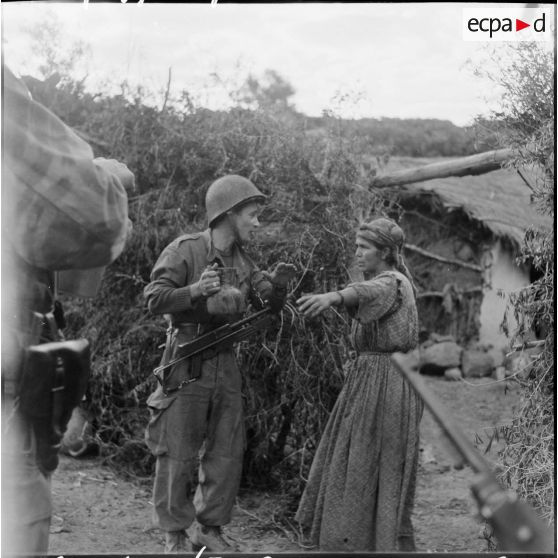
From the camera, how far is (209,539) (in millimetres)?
4629

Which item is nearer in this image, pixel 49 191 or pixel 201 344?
pixel 49 191

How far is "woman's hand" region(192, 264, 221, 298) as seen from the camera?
13.7 feet

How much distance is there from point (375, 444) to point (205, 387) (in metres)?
1.02

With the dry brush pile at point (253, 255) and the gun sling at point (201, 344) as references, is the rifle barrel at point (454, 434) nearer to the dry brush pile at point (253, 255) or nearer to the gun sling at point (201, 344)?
the gun sling at point (201, 344)

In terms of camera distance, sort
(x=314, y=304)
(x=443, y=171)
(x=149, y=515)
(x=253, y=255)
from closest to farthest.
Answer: (x=314, y=304)
(x=149, y=515)
(x=253, y=255)
(x=443, y=171)

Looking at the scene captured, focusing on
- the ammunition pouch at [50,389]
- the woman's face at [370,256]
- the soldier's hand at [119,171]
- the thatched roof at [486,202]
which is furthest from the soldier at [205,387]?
the thatched roof at [486,202]

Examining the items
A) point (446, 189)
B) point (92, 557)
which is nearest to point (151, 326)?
point (92, 557)

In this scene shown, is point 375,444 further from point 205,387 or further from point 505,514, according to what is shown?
point 505,514

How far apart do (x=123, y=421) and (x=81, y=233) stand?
423cm

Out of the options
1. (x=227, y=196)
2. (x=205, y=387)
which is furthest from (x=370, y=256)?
(x=205, y=387)

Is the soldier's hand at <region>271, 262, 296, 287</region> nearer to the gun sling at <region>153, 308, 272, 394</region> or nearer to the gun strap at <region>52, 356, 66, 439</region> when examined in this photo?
the gun sling at <region>153, 308, 272, 394</region>

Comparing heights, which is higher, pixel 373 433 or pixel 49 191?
pixel 49 191

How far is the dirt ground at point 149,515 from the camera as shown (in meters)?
5.07

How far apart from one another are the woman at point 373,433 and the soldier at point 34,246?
6.00 ft
